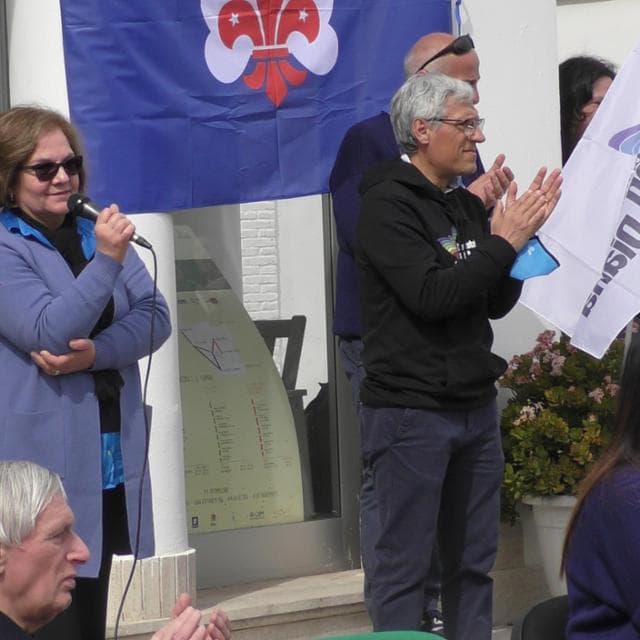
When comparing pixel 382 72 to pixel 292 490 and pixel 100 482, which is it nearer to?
pixel 292 490

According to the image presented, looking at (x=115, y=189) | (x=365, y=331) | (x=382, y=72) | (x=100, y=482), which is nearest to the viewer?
(x=100, y=482)

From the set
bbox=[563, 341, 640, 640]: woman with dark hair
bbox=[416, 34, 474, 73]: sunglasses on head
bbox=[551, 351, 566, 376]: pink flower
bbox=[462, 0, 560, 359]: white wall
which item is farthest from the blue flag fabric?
bbox=[563, 341, 640, 640]: woman with dark hair

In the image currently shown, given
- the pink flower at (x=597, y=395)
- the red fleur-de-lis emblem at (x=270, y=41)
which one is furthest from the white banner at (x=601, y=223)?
the red fleur-de-lis emblem at (x=270, y=41)

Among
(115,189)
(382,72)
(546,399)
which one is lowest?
(546,399)

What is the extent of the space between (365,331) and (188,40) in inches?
60.3

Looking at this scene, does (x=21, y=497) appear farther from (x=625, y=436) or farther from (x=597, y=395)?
(x=597, y=395)

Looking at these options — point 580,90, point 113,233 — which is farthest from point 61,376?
point 580,90

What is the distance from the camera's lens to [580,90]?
6.78 m

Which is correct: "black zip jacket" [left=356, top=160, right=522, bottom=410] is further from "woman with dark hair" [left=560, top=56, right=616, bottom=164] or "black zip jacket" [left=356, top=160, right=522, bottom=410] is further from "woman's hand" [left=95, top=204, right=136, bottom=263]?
"woman with dark hair" [left=560, top=56, right=616, bottom=164]

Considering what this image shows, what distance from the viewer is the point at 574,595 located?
10.1ft

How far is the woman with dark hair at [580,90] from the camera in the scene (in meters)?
6.76

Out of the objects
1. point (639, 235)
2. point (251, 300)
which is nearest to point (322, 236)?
point (251, 300)

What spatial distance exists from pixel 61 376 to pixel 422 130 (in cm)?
141

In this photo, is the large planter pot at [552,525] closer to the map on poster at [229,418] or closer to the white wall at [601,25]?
the map on poster at [229,418]
